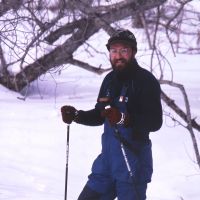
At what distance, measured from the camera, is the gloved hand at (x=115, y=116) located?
335 cm

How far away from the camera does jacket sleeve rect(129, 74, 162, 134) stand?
3.47 metres

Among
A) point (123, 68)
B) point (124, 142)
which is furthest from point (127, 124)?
point (123, 68)

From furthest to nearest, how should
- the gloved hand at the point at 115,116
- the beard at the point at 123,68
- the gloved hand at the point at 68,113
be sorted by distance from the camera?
1. the gloved hand at the point at 68,113
2. the beard at the point at 123,68
3. the gloved hand at the point at 115,116

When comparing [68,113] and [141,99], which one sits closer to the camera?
[141,99]

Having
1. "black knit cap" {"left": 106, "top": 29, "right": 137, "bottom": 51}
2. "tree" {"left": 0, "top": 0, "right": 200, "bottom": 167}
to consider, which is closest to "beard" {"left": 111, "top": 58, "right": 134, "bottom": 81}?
"black knit cap" {"left": 106, "top": 29, "right": 137, "bottom": 51}

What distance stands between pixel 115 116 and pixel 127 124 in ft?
0.47

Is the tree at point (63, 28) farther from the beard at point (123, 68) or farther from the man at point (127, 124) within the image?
the beard at point (123, 68)

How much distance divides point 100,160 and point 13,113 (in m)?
4.77

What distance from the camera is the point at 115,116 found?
3.35 m

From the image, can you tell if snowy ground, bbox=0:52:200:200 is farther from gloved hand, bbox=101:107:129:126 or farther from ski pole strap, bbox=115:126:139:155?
gloved hand, bbox=101:107:129:126

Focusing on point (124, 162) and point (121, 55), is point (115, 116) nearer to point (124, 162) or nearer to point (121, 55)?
point (124, 162)

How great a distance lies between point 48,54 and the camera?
32.0ft

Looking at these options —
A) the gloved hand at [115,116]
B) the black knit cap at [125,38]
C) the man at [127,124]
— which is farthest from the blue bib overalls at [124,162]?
the black knit cap at [125,38]

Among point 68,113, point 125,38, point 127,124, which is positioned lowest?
point 127,124
